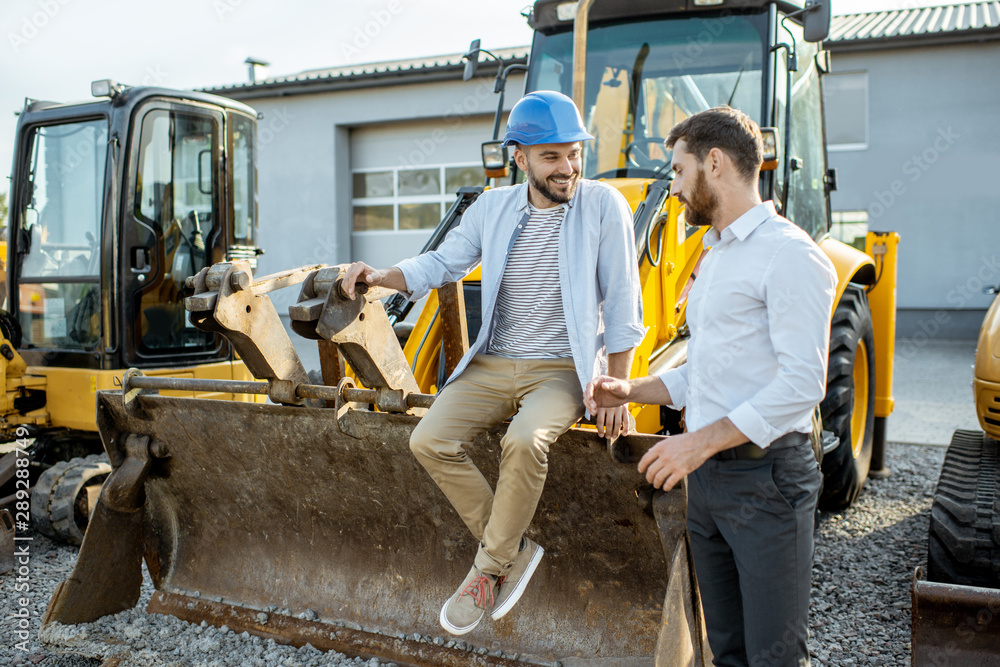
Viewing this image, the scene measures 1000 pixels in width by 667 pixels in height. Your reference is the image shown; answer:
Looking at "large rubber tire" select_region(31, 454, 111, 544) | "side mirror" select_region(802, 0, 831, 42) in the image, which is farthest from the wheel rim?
"large rubber tire" select_region(31, 454, 111, 544)

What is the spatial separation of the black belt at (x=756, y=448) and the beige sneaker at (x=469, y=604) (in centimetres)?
97

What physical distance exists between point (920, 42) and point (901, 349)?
5.36m

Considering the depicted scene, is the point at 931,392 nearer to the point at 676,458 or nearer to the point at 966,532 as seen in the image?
the point at 966,532

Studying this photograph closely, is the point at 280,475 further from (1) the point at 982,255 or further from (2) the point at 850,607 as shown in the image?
(1) the point at 982,255

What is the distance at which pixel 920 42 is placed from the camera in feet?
48.2

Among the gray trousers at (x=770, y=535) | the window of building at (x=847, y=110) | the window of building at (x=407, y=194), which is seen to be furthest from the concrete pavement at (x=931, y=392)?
the window of building at (x=407, y=194)

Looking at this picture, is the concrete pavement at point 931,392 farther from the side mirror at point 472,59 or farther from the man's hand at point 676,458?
the man's hand at point 676,458

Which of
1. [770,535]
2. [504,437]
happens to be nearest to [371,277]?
[504,437]

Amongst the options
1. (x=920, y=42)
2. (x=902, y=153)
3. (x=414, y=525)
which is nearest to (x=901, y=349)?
(x=902, y=153)

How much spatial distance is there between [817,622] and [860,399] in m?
2.43

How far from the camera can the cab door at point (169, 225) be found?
17.9 ft

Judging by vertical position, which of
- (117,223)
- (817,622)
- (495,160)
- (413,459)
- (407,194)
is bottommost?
(817,622)

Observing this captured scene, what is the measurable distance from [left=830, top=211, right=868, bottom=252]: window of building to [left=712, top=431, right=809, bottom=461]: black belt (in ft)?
47.3

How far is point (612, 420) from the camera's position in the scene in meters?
2.64
